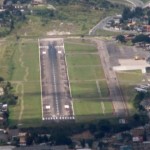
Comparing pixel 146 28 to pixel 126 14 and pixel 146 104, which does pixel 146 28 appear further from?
pixel 146 104

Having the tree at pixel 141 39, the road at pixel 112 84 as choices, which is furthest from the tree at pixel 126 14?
the road at pixel 112 84

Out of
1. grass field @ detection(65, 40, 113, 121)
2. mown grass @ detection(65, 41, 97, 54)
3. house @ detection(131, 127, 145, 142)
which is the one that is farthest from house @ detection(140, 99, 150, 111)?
mown grass @ detection(65, 41, 97, 54)

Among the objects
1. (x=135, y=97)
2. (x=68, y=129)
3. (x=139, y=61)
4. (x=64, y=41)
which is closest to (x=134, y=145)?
(x=68, y=129)

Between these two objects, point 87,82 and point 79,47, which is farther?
point 79,47

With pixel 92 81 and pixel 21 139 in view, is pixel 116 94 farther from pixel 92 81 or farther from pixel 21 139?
pixel 21 139

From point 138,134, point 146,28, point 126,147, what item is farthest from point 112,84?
point 146,28

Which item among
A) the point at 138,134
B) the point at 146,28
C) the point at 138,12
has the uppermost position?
the point at 138,12
